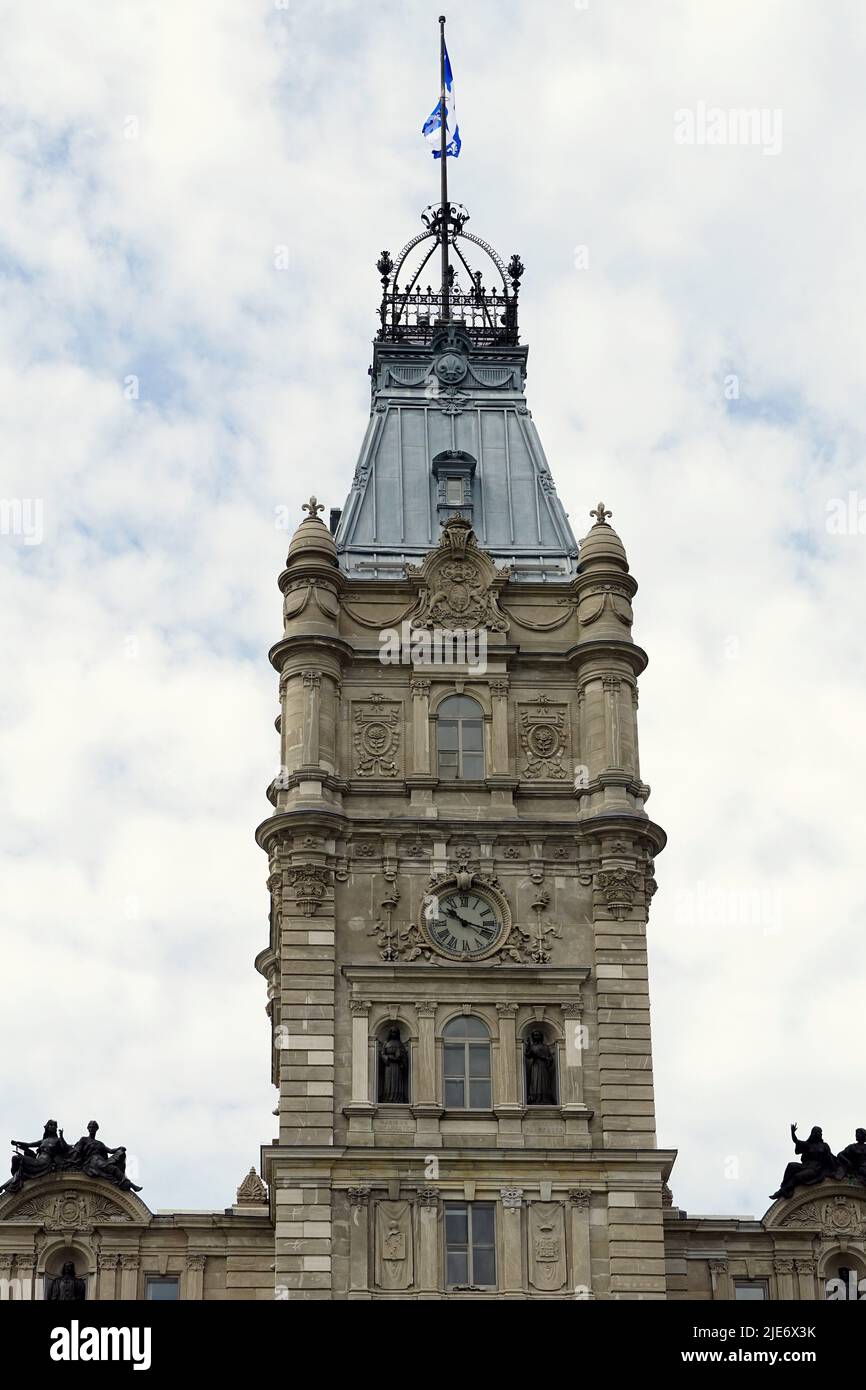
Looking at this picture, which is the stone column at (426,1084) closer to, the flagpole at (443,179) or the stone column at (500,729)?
the stone column at (500,729)

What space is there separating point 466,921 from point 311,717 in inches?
310

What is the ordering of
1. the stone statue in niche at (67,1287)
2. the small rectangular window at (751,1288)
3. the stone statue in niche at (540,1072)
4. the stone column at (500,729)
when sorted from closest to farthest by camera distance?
the stone statue in niche at (67,1287), the stone statue in niche at (540,1072), the small rectangular window at (751,1288), the stone column at (500,729)

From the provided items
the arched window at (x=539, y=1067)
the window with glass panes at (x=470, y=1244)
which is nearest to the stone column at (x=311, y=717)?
the arched window at (x=539, y=1067)

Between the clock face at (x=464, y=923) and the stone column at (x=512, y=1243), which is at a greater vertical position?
the clock face at (x=464, y=923)

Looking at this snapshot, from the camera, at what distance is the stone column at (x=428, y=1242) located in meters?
61.5

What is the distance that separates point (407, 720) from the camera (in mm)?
69875

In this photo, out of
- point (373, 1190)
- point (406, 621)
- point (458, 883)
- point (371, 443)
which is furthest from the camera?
point (371, 443)

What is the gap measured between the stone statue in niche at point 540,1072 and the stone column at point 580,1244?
2.89 m

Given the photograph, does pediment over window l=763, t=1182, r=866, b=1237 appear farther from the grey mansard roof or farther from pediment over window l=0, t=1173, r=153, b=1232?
the grey mansard roof

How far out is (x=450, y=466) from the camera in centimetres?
7650

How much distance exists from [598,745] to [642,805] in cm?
226

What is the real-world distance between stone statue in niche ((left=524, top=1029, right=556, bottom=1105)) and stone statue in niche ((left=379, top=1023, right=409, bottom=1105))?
11.5 ft
